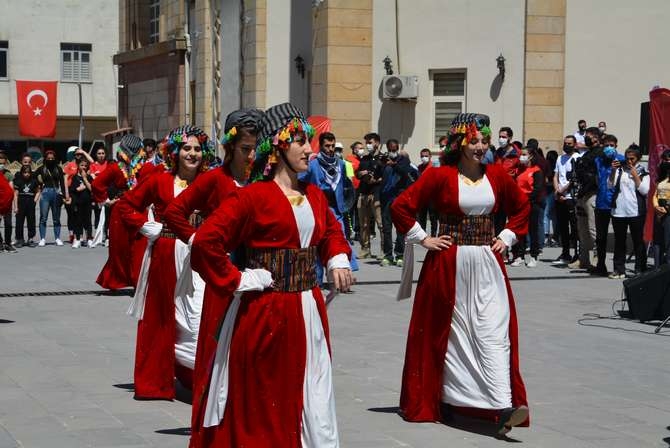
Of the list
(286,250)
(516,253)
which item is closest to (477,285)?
(286,250)

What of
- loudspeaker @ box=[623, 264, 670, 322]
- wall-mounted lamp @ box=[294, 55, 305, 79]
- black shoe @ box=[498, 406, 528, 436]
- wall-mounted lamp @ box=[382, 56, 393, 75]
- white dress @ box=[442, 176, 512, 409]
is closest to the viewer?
black shoe @ box=[498, 406, 528, 436]

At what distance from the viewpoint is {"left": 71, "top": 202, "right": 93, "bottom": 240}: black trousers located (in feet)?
74.0

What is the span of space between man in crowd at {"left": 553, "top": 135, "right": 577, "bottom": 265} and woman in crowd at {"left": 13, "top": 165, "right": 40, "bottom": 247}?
9.30m

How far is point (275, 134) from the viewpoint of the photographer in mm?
6066

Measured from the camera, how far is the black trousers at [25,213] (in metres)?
22.7

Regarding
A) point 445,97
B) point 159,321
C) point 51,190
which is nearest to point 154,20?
point 445,97

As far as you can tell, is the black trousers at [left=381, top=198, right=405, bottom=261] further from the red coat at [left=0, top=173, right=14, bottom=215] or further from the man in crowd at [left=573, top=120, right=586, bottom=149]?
the red coat at [left=0, top=173, right=14, bottom=215]

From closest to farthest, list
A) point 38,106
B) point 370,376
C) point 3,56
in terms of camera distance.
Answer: point 370,376 < point 38,106 < point 3,56

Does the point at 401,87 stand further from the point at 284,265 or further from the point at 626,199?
the point at 284,265

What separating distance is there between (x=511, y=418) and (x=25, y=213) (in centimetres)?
1677

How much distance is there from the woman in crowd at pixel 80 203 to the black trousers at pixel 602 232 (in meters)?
9.43

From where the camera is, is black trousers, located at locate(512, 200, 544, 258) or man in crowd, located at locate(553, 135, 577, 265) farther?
man in crowd, located at locate(553, 135, 577, 265)

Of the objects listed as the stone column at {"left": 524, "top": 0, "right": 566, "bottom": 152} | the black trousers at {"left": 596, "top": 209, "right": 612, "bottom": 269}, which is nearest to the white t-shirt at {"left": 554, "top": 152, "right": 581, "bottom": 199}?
the black trousers at {"left": 596, "top": 209, "right": 612, "bottom": 269}

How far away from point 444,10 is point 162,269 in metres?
16.5
